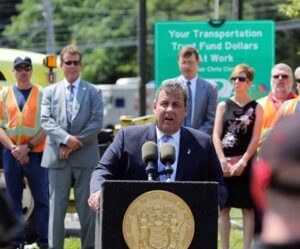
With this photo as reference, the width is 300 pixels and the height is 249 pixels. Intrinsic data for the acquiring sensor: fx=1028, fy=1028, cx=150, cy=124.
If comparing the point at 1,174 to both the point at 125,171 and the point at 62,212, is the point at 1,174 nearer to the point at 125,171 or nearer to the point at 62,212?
the point at 62,212

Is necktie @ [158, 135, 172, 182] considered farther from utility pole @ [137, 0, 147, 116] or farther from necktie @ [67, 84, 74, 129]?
utility pole @ [137, 0, 147, 116]

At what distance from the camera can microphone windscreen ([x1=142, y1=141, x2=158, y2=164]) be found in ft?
20.5

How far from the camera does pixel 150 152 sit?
20.5ft

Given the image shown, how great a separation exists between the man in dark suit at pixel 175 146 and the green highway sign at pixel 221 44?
6839mm

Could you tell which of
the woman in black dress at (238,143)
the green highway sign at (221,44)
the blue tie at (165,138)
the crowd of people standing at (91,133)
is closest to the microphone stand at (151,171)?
the blue tie at (165,138)

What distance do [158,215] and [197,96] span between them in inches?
176

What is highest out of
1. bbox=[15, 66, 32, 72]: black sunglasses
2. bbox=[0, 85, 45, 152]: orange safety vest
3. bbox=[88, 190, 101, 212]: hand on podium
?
bbox=[15, 66, 32, 72]: black sunglasses

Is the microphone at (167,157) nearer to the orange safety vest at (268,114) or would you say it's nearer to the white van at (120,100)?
the orange safety vest at (268,114)

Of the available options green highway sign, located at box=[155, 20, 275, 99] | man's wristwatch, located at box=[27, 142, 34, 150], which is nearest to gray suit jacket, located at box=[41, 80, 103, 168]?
man's wristwatch, located at box=[27, 142, 34, 150]

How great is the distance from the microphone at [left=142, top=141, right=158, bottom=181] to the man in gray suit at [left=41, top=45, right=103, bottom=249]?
139 inches

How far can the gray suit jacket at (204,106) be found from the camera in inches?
412

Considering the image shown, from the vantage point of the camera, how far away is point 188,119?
1041 cm

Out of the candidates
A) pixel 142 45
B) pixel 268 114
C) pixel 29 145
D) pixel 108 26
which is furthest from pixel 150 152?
pixel 108 26

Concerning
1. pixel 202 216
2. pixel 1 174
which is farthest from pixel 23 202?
pixel 202 216
